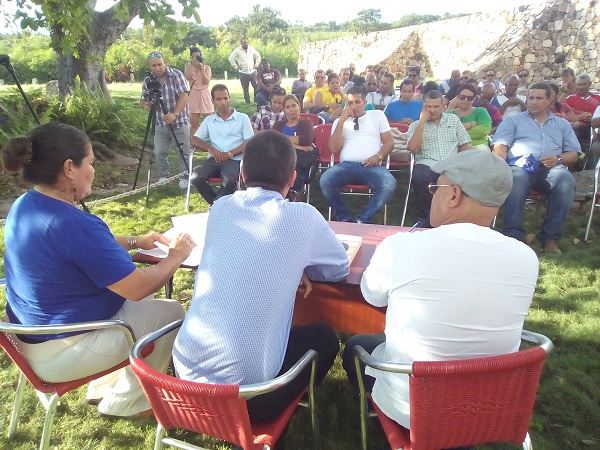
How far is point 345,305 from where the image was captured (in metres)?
2.34

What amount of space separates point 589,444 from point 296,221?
6.06 ft

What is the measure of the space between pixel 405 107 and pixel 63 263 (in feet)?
19.2

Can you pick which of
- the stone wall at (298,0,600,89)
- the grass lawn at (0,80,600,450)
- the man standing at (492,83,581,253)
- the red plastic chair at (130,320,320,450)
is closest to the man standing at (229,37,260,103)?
the stone wall at (298,0,600,89)

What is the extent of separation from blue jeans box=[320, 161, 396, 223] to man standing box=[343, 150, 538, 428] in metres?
3.24

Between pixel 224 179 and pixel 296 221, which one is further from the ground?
pixel 296 221

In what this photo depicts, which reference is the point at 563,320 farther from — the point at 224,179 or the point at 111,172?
the point at 111,172

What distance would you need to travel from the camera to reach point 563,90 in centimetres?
880

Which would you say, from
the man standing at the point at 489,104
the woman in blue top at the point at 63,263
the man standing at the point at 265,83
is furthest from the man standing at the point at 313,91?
the woman in blue top at the point at 63,263

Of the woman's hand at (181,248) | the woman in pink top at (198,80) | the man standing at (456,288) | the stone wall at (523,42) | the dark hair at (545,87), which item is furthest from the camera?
the stone wall at (523,42)

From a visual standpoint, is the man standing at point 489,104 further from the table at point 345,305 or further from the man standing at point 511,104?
the table at point 345,305

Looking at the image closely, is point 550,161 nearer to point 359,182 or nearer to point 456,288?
point 359,182

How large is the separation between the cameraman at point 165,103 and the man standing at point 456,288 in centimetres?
525

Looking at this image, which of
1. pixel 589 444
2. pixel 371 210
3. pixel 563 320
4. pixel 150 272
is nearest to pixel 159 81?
pixel 371 210

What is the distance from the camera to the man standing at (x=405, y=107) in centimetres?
678
